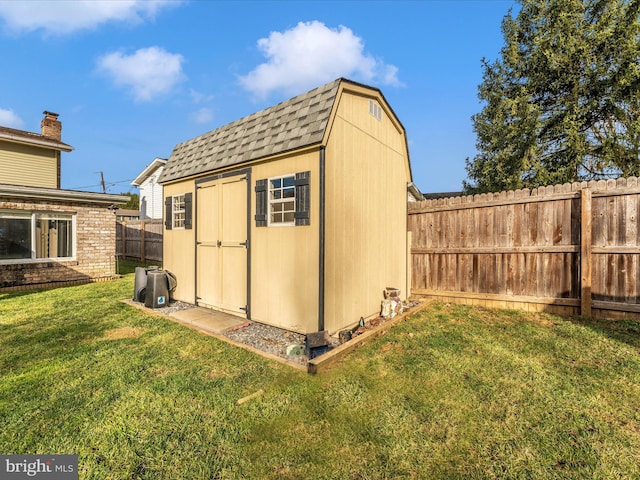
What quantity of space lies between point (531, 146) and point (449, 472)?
13.0 m

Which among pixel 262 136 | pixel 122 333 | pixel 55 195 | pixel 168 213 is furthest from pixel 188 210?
pixel 55 195

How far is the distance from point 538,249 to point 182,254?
8.14m

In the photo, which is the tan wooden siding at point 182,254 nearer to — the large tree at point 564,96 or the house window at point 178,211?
the house window at point 178,211

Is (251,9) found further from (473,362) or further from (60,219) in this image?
(473,362)

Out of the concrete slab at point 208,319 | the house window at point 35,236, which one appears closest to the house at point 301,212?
the concrete slab at point 208,319

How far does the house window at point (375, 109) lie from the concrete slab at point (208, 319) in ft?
16.6

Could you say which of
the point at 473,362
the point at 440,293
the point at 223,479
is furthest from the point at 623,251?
the point at 223,479

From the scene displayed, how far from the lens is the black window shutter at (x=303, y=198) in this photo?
15.0ft

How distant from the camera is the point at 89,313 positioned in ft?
19.8

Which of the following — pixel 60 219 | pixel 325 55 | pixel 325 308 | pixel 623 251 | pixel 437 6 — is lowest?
pixel 325 308

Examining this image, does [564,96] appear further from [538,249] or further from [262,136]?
[262,136]

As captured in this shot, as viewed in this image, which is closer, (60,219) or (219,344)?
(219,344)

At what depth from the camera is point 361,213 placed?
5402mm

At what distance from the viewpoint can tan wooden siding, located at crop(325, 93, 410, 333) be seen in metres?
4.68
